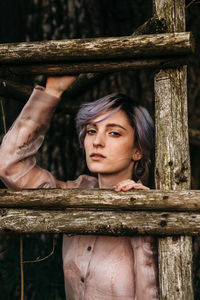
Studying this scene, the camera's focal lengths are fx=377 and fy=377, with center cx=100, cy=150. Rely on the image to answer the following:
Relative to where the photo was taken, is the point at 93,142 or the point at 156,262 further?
the point at 93,142

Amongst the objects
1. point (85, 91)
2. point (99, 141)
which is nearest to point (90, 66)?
point (99, 141)

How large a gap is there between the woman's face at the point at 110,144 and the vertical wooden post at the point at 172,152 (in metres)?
0.35

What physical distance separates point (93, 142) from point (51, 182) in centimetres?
42

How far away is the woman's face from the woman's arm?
32cm

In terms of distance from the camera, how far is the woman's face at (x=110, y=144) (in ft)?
7.82

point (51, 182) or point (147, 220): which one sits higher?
point (51, 182)

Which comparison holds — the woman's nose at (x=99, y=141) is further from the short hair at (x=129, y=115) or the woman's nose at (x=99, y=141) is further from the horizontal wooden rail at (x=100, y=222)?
the horizontal wooden rail at (x=100, y=222)

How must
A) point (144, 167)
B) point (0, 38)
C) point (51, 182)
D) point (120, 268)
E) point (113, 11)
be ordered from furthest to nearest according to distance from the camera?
point (0, 38), point (113, 11), point (144, 167), point (51, 182), point (120, 268)

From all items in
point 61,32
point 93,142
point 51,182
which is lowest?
point 51,182

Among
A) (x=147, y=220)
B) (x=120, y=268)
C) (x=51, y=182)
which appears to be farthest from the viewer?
(x=51, y=182)

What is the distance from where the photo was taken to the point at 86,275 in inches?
92.2

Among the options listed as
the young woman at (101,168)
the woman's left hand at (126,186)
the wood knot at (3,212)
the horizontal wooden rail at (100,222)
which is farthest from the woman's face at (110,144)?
the wood knot at (3,212)

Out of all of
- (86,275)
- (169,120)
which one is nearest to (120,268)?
(86,275)

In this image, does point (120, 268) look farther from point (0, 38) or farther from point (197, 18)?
point (0, 38)
